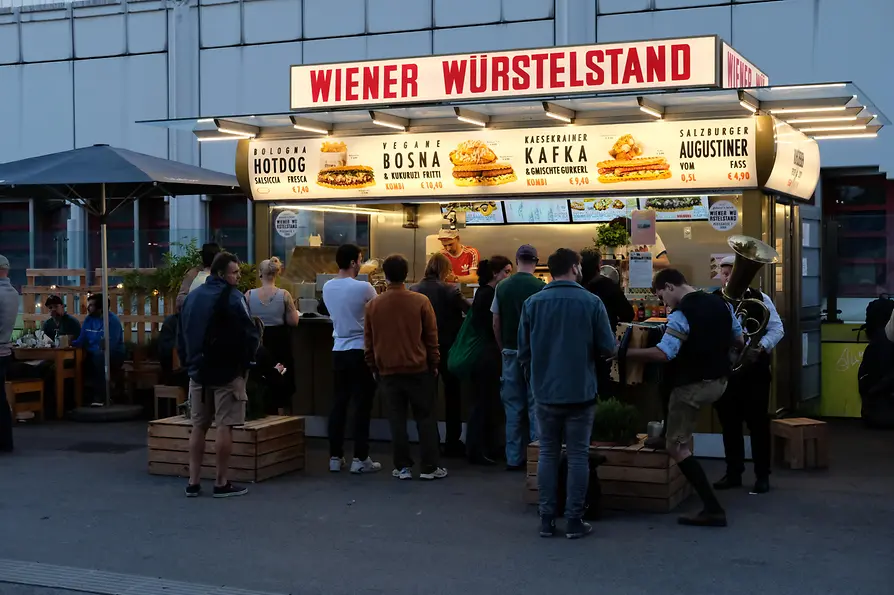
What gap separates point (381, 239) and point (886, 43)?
26.7ft

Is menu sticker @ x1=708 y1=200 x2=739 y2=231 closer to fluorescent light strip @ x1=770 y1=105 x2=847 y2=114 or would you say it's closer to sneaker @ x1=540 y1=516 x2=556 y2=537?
fluorescent light strip @ x1=770 y1=105 x2=847 y2=114

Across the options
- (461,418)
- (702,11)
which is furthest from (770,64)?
(461,418)

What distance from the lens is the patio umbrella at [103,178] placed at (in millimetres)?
12719

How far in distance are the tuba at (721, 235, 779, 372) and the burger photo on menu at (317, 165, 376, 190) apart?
4.24m

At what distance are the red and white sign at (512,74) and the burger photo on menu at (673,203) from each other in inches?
112

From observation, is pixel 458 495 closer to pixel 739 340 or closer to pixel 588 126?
pixel 739 340

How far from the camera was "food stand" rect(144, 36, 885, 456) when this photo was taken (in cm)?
1049

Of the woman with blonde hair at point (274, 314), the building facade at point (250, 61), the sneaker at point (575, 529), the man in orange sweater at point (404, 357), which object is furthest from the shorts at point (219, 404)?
the building facade at point (250, 61)

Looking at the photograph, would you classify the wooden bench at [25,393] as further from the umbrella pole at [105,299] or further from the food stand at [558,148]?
the food stand at [558,148]

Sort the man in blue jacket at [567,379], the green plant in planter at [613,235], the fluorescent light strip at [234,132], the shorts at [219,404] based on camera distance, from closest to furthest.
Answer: the man in blue jacket at [567,379]
the shorts at [219,404]
the fluorescent light strip at [234,132]
the green plant in planter at [613,235]

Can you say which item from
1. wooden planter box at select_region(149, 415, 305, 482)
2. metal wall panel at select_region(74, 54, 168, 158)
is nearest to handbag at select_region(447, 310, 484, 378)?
wooden planter box at select_region(149, 415, 305, 482)

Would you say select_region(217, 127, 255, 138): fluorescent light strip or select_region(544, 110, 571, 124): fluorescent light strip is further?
select_region(217, 127, 255, 138): fluorescent light strip

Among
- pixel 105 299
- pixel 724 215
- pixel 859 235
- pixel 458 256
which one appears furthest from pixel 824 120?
pixel 105 299

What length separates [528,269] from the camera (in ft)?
32.0
